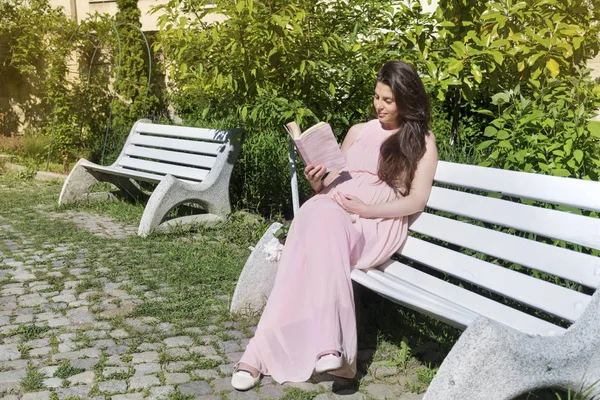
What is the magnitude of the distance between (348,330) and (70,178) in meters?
4.66

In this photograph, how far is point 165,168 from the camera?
6355 mm

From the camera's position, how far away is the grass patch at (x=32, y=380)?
2.88 m

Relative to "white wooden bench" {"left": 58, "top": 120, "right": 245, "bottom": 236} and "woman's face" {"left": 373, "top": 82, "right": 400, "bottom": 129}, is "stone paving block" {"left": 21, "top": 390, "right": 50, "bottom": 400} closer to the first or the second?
"woman's face" {"left": 373, "top": 82, "right": 400, "bottom": 129}

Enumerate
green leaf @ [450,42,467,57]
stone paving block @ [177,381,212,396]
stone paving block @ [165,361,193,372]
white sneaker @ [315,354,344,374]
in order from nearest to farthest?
white sneaker @ [315,354,344,374] → stone paving block @ [177,381,212,396] → stone paving block @ [165,361,193,372] → green leaf @ [450,42,467,57]

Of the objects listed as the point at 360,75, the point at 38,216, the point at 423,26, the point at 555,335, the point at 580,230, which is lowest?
the point at 38,216

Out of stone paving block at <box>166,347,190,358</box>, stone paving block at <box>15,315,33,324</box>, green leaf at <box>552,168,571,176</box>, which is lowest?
stone paving block at <box>166,347,190,358</box>

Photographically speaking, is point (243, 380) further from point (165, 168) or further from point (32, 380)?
point (165, 168)

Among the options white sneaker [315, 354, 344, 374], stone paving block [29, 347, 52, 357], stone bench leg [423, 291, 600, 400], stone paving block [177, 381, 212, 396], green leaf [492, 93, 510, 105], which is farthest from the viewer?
green leaf [492, 93, 510, 105]

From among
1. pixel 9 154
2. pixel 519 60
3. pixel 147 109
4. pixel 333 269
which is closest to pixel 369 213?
pixel 333 269

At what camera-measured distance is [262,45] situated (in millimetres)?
4668

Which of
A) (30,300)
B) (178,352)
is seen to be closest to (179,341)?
(178,352)

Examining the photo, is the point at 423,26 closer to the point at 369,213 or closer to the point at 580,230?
the point at 369,213

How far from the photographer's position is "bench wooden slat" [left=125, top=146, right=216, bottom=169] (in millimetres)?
5953

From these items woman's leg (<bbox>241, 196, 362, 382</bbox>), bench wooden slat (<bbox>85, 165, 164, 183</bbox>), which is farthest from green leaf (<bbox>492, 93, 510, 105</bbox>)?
bench wooden slat (<bbox>85, 165, 164, 183</bbox>)
